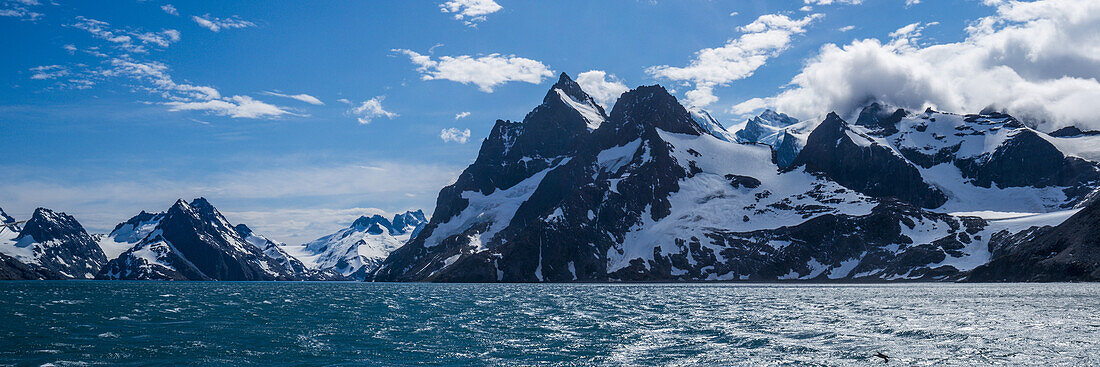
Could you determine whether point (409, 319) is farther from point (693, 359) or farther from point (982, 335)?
point (982, 335)

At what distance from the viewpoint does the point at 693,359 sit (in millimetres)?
54938

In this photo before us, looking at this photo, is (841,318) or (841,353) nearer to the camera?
(841,353)

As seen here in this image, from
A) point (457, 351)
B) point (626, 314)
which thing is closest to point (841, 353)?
point (457, 351)

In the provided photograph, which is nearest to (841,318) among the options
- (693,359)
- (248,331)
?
(693,359)

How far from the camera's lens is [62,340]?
64.4 meters

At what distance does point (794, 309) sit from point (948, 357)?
2169 inches

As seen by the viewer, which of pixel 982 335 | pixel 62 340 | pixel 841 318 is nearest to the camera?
pixel 62 340

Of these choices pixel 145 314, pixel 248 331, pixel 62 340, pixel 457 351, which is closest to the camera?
pixel 457 351

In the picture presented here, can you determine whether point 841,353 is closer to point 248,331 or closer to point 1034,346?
point 1034,346

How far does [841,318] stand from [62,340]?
8178 centimetres

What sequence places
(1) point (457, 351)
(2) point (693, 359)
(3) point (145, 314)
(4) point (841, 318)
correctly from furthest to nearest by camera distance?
(3) point (145, 314) < (4) point (841, 318) < (1) point (457, 351) < (2) point (693, 359)

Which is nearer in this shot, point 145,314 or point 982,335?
point 982,335

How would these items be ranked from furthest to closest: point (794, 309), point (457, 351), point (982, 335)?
point (794, 309), point (982, 335), point (457, 351)

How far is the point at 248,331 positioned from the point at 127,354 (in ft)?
62.4
